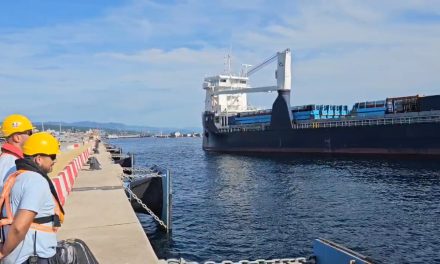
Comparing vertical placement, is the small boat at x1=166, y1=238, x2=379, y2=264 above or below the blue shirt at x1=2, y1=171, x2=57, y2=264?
below

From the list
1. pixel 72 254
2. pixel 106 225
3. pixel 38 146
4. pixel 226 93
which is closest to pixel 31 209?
pixel 38 146

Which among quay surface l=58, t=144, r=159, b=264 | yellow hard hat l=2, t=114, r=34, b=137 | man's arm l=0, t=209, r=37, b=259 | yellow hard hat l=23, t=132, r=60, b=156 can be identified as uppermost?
yellow hard hat l=2, t=114, r=34, b=137

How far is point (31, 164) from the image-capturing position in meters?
3.52

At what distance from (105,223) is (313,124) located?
42.5 m

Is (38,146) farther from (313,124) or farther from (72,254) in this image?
(313,124)

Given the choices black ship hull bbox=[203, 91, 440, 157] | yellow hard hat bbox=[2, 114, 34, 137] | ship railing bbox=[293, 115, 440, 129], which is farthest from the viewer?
ship railing bbox=[293, 115, 440, 129]

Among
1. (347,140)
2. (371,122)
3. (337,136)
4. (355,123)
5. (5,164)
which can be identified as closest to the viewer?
(5,164)

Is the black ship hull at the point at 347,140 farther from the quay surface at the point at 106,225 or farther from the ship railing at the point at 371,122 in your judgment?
the quay surface at the point at 106,225

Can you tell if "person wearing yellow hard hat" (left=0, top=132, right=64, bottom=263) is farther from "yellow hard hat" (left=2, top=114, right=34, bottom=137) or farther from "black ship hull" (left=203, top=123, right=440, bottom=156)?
"black ship hull" (left=203, top=123, right=440, bottom=156)

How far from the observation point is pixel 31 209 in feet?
10.9

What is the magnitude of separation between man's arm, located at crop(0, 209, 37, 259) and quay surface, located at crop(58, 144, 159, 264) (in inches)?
109

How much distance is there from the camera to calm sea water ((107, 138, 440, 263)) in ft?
40.1

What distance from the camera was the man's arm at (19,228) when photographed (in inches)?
129

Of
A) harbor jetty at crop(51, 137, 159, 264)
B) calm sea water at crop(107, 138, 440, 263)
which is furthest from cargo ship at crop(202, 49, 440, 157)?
harbor jetty at crop(51, 137, 159, 264)
